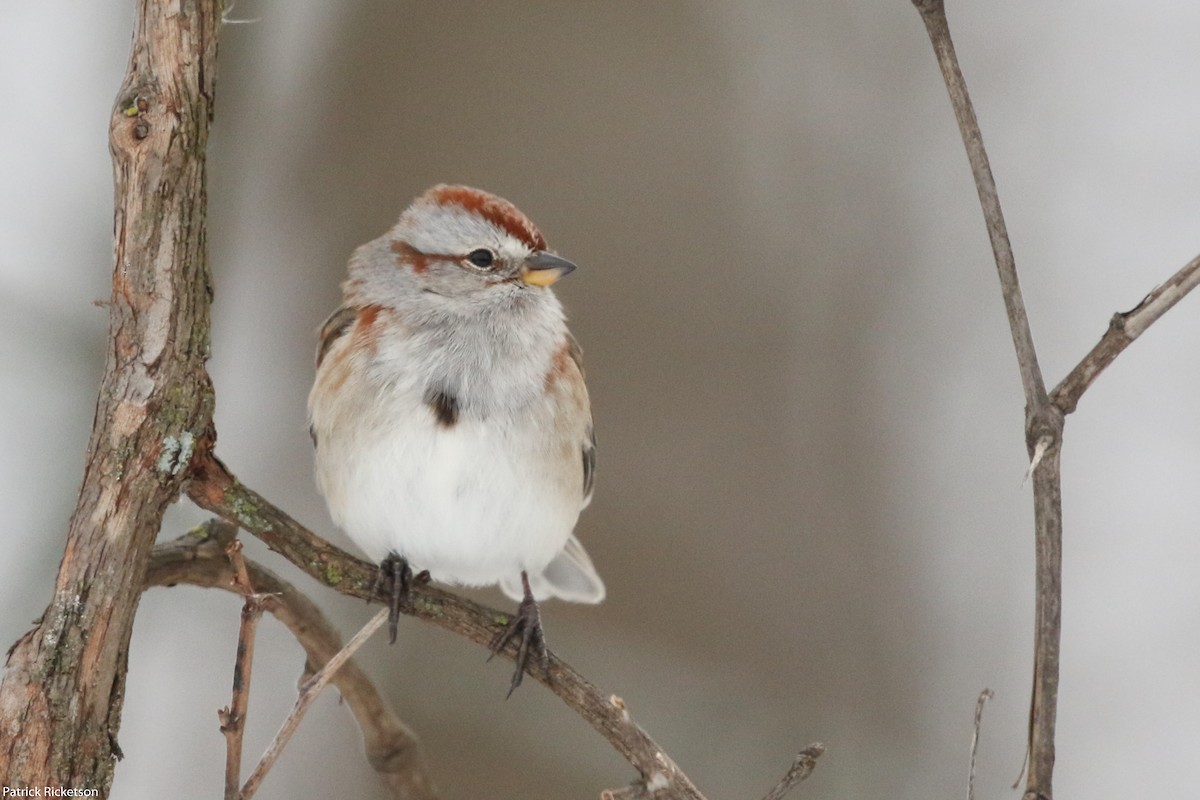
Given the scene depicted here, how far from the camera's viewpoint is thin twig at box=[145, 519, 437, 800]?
1.84m

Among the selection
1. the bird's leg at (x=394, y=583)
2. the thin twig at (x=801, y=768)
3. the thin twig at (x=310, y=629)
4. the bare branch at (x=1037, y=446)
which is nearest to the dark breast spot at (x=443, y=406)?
the bird's leg at (x=394, y=583)

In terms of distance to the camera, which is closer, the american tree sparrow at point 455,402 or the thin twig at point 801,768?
the thin twig at point 801,768

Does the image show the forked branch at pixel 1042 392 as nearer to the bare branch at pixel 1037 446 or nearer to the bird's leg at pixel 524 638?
the bare branch at pixel 1037 446

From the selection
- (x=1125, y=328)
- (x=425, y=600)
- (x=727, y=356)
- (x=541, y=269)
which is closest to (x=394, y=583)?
(x=425, y=600)

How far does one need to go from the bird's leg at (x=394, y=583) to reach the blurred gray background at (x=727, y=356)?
3.80 ft

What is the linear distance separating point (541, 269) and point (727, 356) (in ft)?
4.20

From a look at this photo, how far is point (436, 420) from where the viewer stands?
249 cm

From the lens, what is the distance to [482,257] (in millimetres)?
2676

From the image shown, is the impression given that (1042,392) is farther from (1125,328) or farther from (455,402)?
(455,402)

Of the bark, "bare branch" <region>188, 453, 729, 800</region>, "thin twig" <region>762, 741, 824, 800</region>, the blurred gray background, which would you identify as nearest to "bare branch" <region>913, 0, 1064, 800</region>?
"thin twig" <region>762, 741, 824, 800</region>

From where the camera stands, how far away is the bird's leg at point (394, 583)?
220 centimetres

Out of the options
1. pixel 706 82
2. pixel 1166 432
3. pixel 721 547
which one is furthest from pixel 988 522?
pixel 706 82

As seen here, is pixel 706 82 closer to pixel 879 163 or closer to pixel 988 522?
pixel 879 163

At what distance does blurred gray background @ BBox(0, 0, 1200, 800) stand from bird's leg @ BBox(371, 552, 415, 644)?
3.80 feet
